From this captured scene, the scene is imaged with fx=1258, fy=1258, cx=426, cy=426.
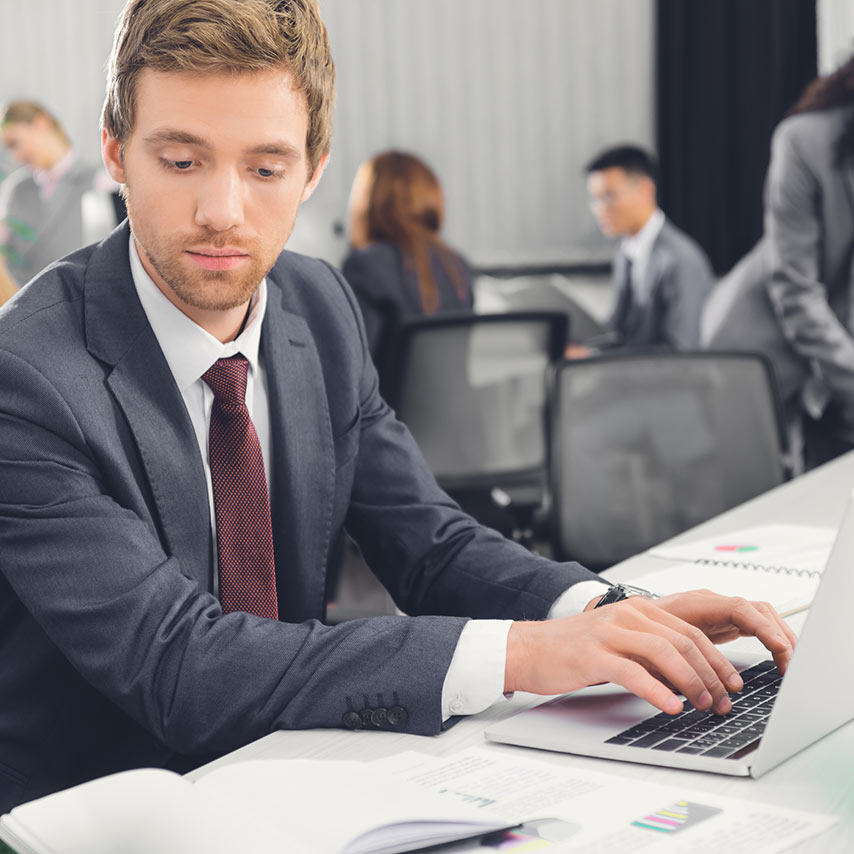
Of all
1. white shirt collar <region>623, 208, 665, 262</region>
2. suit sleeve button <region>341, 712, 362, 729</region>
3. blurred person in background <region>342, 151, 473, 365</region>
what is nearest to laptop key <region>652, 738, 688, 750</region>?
suit sleeve button <region>341, 712, 362, 729</region>

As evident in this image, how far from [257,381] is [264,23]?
0.41 meters

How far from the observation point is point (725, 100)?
5.76m

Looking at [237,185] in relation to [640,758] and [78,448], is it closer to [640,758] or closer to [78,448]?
[78,448]

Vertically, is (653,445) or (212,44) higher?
(212,44)

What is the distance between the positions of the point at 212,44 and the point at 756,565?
957 mm

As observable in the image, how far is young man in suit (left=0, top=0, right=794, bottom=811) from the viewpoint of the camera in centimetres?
114

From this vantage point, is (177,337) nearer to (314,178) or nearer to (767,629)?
(314,178)

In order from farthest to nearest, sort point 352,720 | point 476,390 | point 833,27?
point 833,27 → point 476,390 → point 352,720

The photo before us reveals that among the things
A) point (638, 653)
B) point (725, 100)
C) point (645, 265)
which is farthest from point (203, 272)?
point (725, 100)

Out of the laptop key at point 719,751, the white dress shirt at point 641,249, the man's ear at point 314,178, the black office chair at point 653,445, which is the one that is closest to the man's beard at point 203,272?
the man's ear at point 314,178

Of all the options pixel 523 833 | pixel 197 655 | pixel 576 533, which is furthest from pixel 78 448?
pixel 576 533

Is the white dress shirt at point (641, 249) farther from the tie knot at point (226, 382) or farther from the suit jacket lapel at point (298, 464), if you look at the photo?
the tie knot at point (226, 382)

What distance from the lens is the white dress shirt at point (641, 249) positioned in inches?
172

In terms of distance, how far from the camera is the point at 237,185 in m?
1.29
